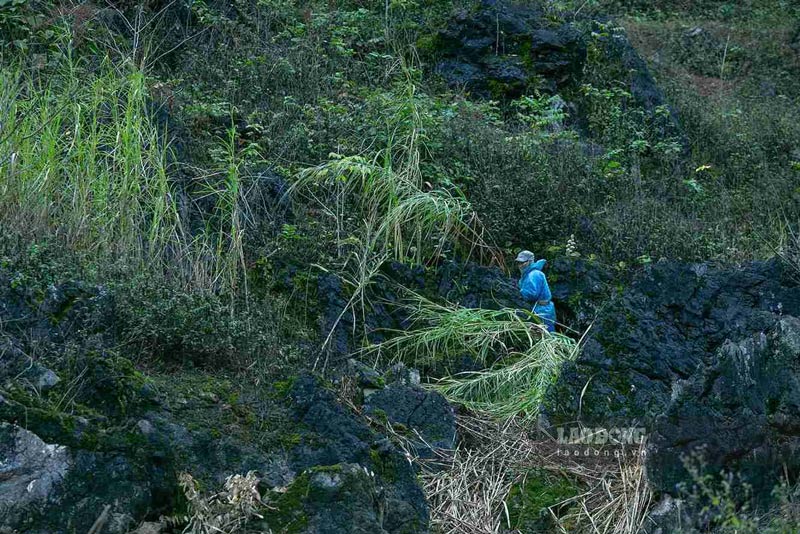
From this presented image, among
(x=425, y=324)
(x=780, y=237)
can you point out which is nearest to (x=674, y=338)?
(x=425, y=324)

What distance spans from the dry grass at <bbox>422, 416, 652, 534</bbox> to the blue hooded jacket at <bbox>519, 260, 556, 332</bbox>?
7.48 feet

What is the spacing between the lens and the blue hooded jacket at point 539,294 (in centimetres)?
803

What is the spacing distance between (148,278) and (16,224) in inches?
35.0

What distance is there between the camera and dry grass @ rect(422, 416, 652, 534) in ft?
16.0

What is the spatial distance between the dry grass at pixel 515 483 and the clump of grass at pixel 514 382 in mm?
370

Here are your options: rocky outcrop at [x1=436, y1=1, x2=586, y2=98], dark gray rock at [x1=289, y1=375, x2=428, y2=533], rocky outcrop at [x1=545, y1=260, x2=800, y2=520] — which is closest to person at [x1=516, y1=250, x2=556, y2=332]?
rocky outcrop at [x1=545, y1=260, x2=800, y2=520]

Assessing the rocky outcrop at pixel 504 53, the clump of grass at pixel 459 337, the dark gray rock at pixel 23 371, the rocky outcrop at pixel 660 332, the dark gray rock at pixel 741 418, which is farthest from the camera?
the rocky outcrop at pixel 504 53

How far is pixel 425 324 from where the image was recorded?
7555 mm

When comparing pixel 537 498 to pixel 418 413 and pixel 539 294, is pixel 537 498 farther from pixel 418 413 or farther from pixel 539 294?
pixel 539 294

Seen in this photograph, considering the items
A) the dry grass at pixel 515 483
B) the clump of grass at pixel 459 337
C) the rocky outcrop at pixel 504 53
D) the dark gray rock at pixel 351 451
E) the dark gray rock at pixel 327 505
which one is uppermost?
the dark gray rock at pixel 327 505

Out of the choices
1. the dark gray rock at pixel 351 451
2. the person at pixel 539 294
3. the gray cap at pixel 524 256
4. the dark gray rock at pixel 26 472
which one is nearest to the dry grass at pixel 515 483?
the dark gray rock at pixel 351 451

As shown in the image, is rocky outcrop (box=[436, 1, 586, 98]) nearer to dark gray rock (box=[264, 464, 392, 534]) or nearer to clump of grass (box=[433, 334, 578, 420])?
clump of grass (box=[433, 334, 578, 420])

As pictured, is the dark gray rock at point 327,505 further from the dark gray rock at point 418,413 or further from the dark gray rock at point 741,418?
the dark gray rock at point 418,413

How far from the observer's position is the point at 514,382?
21.7 ft
